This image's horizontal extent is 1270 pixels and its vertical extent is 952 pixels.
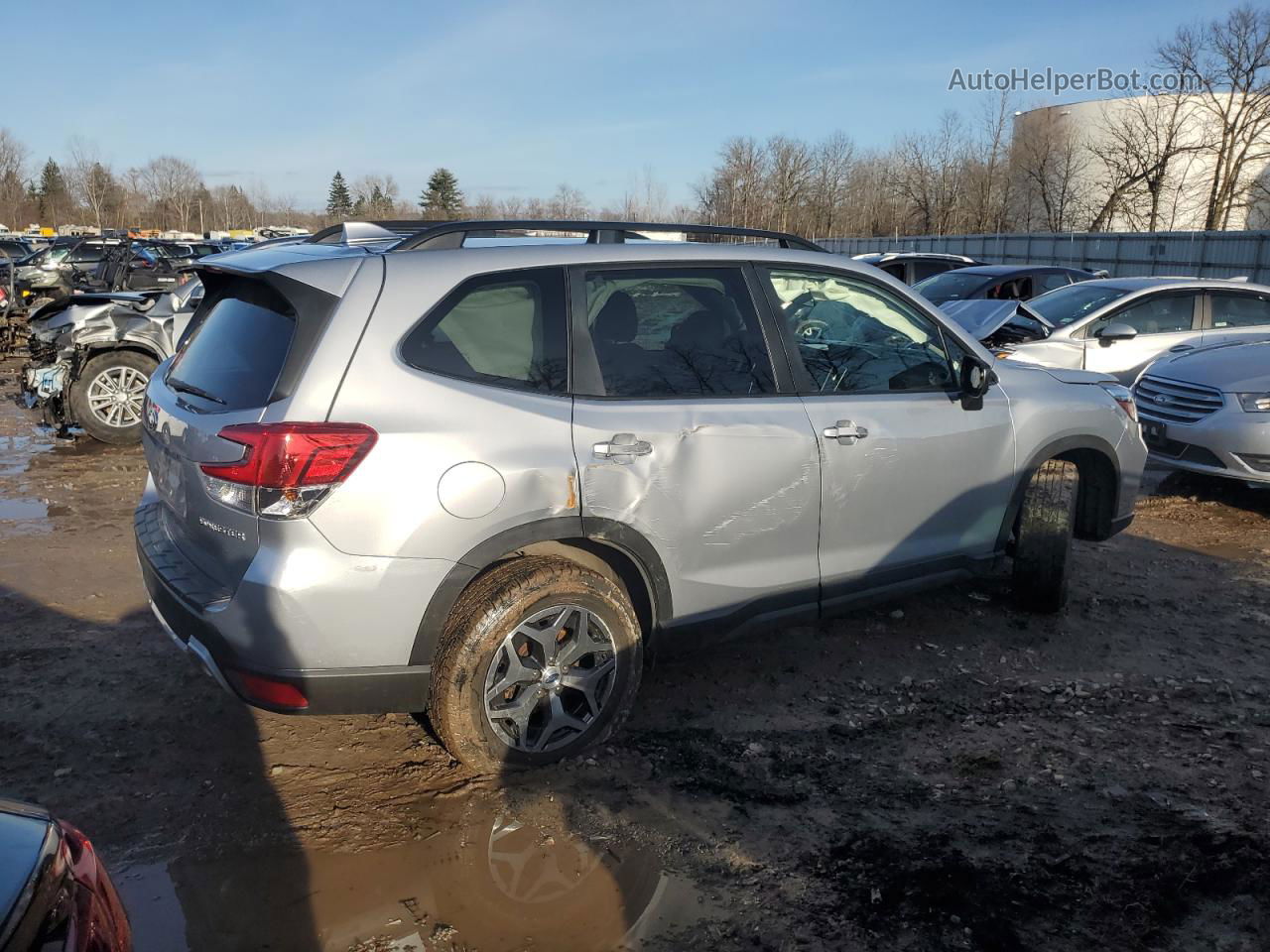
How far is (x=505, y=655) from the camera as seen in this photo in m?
3.38

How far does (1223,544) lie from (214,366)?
20.5 feet

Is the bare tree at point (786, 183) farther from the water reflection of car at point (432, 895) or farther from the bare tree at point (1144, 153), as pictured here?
the water reflection of car at point (432, 895)

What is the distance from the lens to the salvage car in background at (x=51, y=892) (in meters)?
1.63

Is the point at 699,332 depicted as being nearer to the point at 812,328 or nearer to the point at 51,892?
the point at 812,328

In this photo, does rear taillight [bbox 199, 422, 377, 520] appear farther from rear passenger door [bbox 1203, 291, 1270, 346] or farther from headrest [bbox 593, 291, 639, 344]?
rear passenger door [bbox 1203, 291, 1270, 346]

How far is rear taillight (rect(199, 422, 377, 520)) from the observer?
115 inches

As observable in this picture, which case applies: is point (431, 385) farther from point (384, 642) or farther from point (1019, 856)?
point (1019, 856)

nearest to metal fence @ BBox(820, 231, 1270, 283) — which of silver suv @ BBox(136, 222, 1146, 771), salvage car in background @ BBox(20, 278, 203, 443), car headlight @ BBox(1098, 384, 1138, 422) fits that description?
car headlight @ BBox(1098, 384, 1138, 422)

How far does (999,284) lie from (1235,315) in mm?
3422

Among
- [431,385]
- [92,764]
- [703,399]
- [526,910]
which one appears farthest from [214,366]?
[526,910]

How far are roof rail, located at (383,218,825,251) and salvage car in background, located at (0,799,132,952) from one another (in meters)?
2.10

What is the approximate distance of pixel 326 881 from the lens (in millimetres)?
2975

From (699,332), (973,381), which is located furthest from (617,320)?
(973,381)

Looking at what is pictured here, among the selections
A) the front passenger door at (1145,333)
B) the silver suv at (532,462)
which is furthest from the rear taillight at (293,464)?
the front passenger door at (1145,333)
